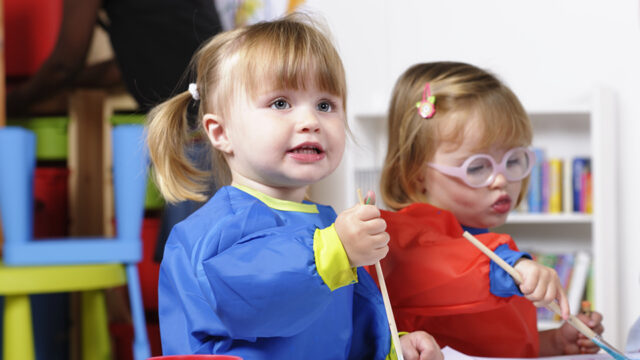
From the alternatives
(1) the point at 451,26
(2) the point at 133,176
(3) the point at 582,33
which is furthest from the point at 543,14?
(2) the point at 133,176

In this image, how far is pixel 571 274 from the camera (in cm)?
238

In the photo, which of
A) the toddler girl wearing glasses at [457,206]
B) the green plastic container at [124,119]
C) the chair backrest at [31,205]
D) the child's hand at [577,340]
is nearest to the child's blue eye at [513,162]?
the toddler girl wearing glasses at [457,206]

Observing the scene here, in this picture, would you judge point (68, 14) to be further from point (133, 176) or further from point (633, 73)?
point (633, 73)

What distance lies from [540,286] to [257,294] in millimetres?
370

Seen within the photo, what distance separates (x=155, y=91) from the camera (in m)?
Answer: 1.68

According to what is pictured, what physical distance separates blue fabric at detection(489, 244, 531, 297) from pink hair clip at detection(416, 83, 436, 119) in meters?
0.30

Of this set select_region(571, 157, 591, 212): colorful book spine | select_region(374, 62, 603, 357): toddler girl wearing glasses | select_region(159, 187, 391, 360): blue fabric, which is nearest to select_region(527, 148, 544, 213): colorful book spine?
select_region(571, 157, 591, 212): colorful book spine

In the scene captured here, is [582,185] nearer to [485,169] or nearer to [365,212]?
[485,169]

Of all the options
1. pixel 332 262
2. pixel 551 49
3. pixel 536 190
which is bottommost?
pixel 536 190

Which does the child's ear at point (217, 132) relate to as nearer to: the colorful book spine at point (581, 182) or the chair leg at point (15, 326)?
the chair leg at point (15, 326)

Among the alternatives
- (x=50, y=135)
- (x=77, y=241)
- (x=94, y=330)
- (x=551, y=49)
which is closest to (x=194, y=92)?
(x=77, y=241)

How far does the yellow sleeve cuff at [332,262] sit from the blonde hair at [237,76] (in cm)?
24

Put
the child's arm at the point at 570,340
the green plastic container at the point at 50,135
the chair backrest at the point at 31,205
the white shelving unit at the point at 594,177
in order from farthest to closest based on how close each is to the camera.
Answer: the green plastic container at the point at 50,135, the white shelving unit at the point at 594,177, the chair backrest at the point at 31,205, the child's arm at the point at 570,340

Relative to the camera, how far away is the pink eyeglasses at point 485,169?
109 cm
